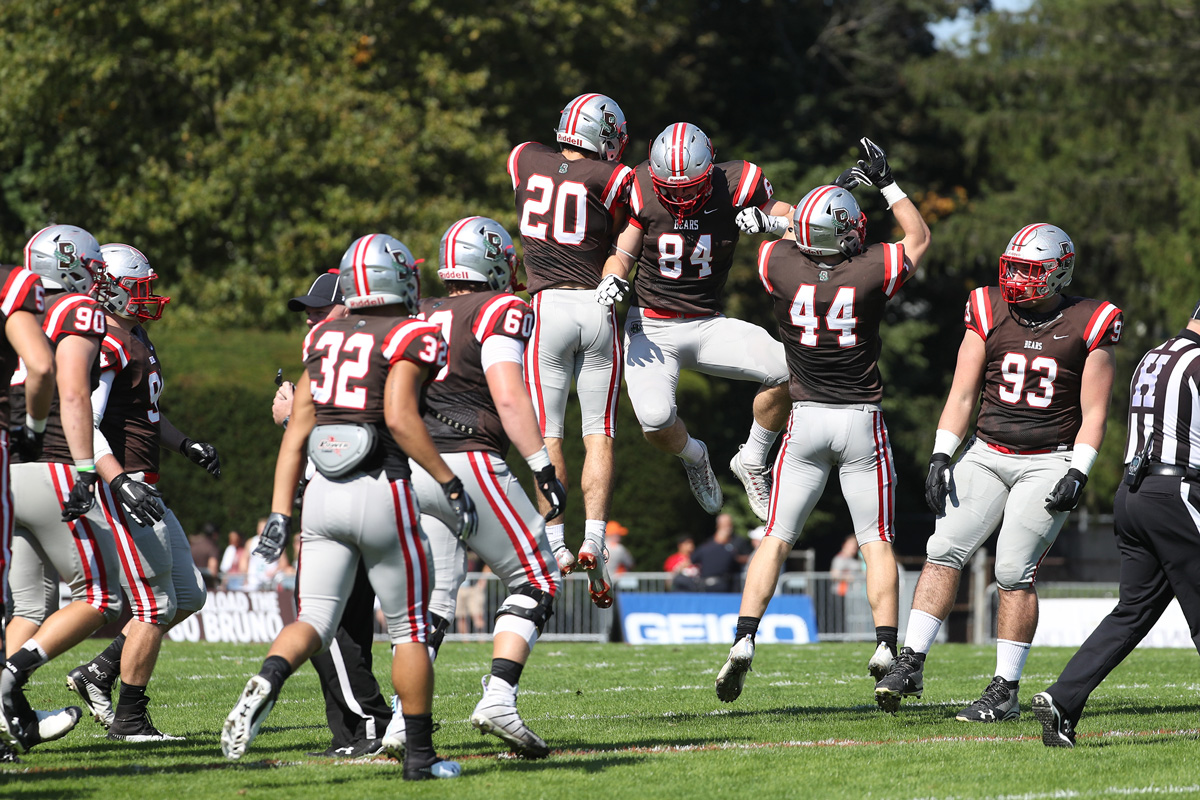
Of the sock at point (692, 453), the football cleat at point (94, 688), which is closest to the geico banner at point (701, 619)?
the sock at point (692, 453)

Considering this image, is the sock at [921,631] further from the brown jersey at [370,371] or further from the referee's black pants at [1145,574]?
the brown jersey at [370,371]

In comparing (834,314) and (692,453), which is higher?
(834,314)

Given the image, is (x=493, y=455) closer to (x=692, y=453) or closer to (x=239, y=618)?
(x=692, y=453)

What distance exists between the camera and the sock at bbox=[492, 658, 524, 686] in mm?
6789

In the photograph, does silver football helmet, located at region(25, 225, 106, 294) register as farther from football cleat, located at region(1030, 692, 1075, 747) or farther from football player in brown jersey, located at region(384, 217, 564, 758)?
football cleat, located at region(1030, 692, 1075, 747)

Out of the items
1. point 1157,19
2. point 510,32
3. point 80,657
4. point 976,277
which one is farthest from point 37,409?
point 976,277

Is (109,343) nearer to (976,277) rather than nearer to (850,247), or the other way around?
(850,247)

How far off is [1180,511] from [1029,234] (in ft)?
7.05

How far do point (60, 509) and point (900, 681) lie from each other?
471 centimetres

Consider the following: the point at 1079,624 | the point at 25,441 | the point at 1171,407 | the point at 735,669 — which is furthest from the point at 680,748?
the point at 1079,624

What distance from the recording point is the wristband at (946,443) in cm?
A: 842

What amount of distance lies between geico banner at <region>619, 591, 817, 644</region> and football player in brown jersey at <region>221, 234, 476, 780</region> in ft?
41.6

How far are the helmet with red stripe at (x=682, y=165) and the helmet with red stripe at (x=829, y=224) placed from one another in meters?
0.73

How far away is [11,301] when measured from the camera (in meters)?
6.47
